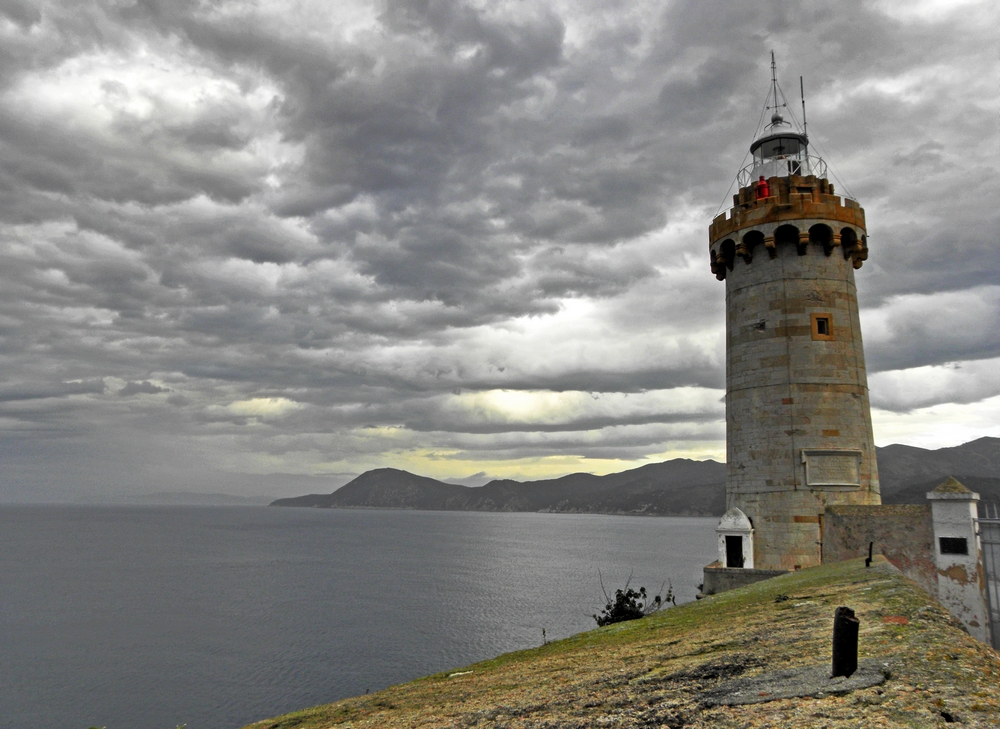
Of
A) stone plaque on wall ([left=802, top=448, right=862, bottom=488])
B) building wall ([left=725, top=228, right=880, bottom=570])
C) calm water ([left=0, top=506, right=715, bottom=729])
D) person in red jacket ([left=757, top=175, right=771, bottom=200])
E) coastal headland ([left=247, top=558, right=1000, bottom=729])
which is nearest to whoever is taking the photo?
coastal headland ([left=247, top=558, right=1000, bottom=729])

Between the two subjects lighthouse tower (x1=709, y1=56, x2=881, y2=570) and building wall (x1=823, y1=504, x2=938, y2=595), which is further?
lighthouse tower (x1=709, y1=56, x2=881, y2=570)

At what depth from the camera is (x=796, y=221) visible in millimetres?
22312

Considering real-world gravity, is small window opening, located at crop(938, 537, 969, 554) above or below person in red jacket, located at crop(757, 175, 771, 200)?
below

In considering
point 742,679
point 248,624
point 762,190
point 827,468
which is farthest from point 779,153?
point 248,624

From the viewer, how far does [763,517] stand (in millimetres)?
22094

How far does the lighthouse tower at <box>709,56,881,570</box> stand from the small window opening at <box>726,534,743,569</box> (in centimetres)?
4

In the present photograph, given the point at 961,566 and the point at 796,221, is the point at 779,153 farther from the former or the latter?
the point at 961,566

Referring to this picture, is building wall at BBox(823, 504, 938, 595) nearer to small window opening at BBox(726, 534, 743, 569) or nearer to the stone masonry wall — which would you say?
the stone masonry wall

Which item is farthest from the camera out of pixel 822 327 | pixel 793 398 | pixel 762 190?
pixel 762 190

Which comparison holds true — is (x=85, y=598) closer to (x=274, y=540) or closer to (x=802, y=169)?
(x=802, y=169)

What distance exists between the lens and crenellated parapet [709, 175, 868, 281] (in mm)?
22328

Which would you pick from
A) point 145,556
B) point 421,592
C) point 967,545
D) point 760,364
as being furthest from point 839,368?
point 145,556

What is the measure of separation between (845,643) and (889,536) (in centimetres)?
1487

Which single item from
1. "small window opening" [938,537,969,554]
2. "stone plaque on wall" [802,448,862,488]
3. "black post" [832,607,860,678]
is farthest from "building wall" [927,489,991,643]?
"black post" [832,607,860,678]
